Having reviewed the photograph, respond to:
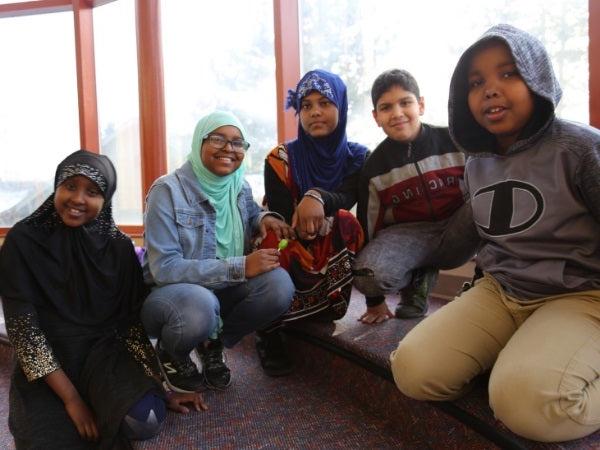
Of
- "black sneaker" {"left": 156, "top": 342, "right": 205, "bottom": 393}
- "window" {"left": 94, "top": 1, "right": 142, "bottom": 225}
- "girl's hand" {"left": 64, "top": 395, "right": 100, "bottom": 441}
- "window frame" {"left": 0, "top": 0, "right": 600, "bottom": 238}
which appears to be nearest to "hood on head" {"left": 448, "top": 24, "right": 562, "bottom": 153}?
"black sneaker" {"left": 156, "top": 342, "right": 205, "bottom": 393}

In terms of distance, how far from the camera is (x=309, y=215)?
158cm

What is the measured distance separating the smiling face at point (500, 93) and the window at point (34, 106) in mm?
3448

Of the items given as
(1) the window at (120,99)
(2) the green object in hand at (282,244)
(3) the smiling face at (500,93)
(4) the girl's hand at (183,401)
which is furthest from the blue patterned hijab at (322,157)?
(1) the window at (120,99)

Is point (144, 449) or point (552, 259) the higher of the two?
point (552, 259)

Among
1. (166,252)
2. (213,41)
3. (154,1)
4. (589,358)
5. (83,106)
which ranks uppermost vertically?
(154,1)

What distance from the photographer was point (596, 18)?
1927mm

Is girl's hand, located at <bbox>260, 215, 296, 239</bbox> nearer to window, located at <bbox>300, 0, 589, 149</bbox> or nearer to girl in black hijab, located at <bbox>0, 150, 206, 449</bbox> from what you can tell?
girl in black hijab, located at <bbox>0, 150, 206, 449</bbox>

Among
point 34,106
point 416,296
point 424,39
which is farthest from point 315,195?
point 34,106

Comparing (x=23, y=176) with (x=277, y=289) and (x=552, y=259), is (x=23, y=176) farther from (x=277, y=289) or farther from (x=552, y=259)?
(x=552, y=259)

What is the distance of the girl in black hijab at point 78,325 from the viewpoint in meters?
1.23

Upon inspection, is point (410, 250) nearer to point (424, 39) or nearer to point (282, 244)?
point (282, 244)

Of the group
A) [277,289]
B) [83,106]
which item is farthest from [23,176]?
[277,289]

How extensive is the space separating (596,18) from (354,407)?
5.66 ft

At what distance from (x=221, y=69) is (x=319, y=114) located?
6.33 feet
